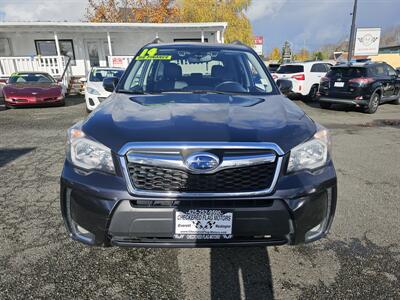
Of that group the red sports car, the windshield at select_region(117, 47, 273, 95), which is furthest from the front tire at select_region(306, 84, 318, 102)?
the windshield at select_region(117, 47, 273, 95)

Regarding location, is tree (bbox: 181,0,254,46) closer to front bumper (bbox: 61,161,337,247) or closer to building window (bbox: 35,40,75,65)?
building window (bbox: 35,40,75,65)

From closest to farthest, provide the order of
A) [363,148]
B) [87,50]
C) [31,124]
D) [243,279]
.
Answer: [243,279] → [363,148] → [31,124] → [87,50]

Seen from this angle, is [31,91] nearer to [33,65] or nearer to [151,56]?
[33,65]

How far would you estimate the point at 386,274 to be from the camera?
2420 mm

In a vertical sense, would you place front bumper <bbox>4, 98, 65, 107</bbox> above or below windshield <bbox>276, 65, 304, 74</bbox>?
below

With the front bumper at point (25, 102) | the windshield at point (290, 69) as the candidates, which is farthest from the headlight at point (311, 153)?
the windshield at point (290, 69)

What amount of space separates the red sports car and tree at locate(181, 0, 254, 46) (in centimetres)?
2311

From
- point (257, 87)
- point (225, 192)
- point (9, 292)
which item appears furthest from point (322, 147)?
point (9, 292)

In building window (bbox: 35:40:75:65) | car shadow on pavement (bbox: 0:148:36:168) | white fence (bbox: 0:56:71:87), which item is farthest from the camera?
building window (bbox: 35:40:75:65)

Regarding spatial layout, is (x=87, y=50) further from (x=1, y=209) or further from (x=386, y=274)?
(x=386, y=274)

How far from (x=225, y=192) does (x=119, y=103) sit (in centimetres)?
131

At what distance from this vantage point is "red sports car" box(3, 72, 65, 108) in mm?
10680

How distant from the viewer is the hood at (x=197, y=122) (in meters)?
2.00

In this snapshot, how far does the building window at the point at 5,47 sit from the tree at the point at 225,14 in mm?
17745
